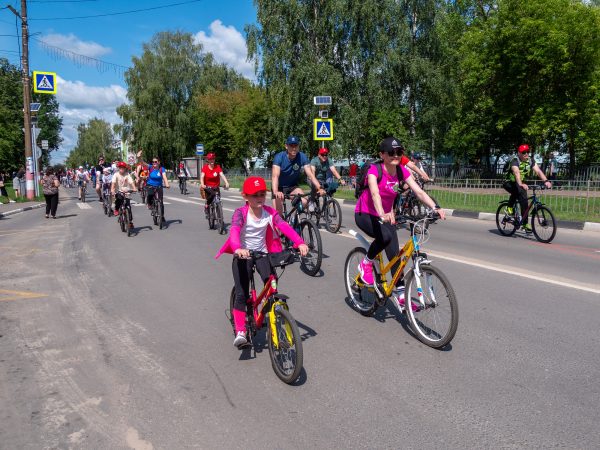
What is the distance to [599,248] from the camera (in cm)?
962

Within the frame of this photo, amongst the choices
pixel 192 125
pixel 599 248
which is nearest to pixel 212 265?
pixel 599 248

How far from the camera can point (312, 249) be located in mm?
7559

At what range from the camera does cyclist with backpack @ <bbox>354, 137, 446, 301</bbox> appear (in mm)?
4840

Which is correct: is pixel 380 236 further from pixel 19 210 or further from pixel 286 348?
pixel 19 210

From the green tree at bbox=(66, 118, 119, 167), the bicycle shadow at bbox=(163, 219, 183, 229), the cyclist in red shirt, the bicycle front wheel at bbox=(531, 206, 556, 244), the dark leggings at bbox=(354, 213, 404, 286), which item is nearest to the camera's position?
the dark leggings at bbox=(354, 213, 404, 286)

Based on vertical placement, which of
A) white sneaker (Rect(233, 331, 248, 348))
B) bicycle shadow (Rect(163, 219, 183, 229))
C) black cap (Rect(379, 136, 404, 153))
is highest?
black cap (Rect(379, 136, 404, 153))

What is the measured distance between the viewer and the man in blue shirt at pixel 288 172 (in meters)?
8.10

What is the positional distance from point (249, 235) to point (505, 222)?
825 cm

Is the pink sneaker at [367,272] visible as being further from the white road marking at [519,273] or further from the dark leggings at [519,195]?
the dark leggings at [519,195]

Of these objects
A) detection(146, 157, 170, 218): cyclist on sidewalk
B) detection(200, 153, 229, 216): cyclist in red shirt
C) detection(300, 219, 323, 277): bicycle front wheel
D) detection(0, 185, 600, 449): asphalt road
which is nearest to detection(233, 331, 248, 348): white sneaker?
detection(0, 185, 600, 449): asphalt road

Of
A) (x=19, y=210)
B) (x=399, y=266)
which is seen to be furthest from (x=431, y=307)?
(x=19, y=210)

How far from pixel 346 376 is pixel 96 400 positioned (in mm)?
1771

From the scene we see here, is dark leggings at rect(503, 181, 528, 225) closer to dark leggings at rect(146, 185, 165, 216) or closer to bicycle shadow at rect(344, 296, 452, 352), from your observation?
bicycle shadow at rect(344, 296, 452, 352)

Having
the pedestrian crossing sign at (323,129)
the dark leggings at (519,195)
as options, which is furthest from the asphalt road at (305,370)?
the pedestrian crossing sign at (323,129)
